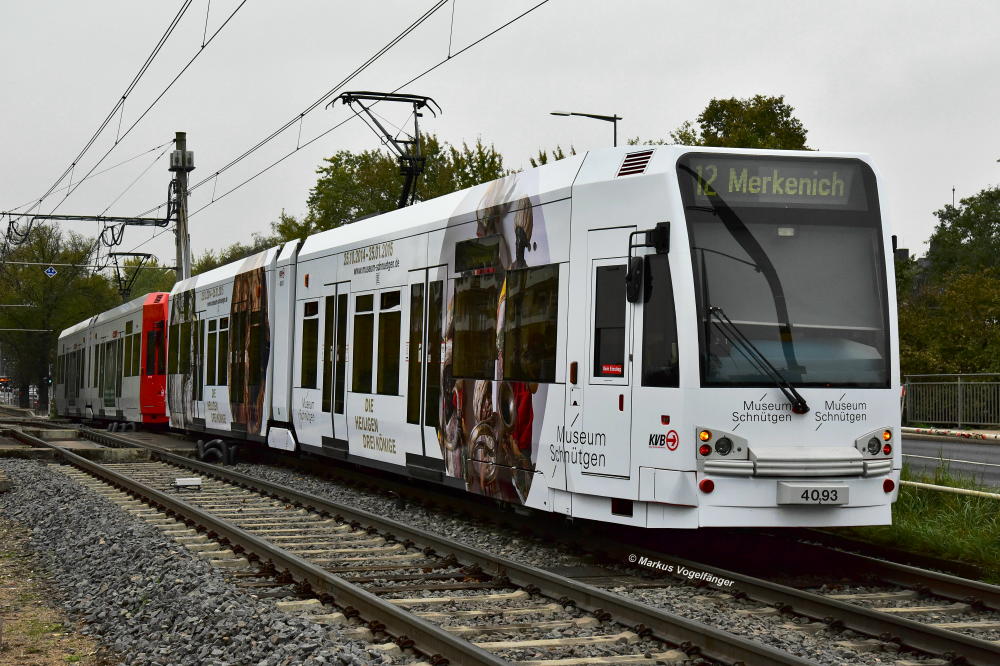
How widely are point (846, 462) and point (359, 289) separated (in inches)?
277

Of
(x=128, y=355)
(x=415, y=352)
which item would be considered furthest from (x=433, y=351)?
(x=128, y=355)

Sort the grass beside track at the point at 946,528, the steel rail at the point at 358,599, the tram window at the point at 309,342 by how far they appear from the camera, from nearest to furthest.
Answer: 1. the steel rail at the point at 358,599
2. the grass beside track at the point at 946,528
3. the tram window at the point at 309,342

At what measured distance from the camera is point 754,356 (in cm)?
902

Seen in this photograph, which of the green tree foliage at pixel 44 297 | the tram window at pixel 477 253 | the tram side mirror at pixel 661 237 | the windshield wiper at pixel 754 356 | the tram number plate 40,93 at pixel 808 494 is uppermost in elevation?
the green tree foliage at pixel 44 297

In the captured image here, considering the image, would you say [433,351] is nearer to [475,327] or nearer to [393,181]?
[475,327]

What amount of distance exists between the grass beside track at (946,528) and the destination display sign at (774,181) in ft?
9.25

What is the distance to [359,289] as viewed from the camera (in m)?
14.5

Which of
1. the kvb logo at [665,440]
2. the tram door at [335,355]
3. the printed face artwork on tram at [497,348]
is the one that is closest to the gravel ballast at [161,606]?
the printed face artwork on tram at [497,348]

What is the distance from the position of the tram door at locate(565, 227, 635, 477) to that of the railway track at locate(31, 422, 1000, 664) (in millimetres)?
810

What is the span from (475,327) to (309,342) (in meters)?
5.38

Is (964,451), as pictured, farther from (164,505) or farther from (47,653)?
(47,653)

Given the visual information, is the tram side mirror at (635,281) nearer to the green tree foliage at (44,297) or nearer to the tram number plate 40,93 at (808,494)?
the tram number plate 40,93 at (808,494)

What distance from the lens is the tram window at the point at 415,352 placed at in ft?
41.5

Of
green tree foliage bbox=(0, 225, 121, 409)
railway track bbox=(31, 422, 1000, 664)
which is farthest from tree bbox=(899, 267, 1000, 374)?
green tree foliage bbox=(0, 225, 121, 409)
